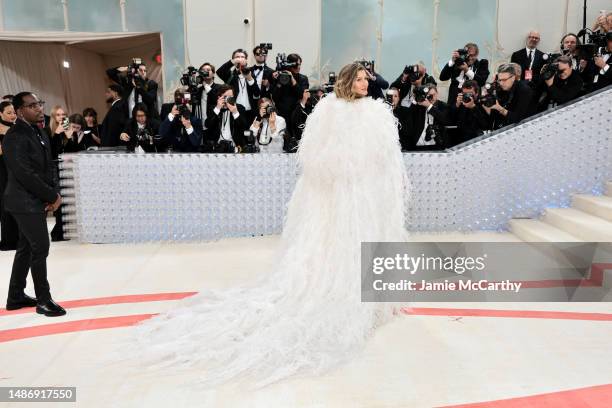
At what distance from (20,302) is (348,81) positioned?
2.83m

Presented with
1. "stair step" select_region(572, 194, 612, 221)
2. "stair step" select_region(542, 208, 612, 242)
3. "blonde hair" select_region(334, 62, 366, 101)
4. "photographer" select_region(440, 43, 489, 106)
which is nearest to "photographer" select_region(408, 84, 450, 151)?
"photographer" select_region(440, 43, 489, 106)

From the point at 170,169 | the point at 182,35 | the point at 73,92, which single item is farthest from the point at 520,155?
the point at 73,92

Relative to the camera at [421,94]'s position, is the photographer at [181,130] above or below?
below

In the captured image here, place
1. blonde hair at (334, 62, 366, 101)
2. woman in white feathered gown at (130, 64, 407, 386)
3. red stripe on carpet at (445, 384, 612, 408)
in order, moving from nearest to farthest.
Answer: red stripe on carpet at (445, 384, 612, 408)
woman in white feathered gown at (130, 64, 407, 386)
blonde hair at (334, 62, 366, 101)

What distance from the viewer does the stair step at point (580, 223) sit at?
4.49 m

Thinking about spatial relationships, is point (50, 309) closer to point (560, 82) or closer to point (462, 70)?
point (462, 70)

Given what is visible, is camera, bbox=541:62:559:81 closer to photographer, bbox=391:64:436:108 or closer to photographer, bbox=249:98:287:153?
photographer, bbox=391:64:436:108

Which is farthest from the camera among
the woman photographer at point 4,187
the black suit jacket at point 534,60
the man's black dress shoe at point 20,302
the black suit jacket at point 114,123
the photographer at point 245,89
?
the black suit jacket at point 534,60

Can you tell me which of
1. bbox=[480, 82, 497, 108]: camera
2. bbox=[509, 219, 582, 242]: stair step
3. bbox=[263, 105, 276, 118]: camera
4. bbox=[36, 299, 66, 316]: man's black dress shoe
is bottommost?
bbox=[36, 299, 66, 316]: man's black dress shoe

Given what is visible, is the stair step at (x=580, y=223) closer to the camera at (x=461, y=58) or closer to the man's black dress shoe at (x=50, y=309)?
the camera at (x=461, y=58)

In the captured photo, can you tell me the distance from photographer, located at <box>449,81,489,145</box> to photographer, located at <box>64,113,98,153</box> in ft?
14.6

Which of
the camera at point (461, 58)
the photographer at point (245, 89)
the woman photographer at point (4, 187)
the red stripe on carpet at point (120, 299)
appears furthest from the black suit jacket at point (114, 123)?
the camera at point (461, 58)

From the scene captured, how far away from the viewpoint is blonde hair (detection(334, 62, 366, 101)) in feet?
10.3

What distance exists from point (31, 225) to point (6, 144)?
556 millimetres
